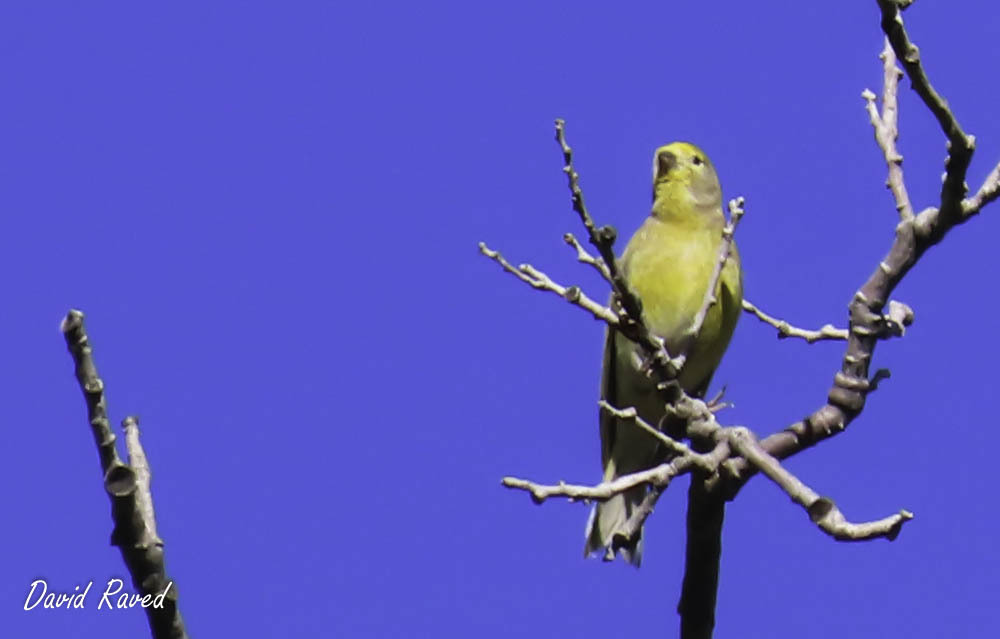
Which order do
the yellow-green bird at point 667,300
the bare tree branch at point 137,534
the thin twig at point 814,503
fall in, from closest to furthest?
the bare tree branch at point 137,534 → the thin twig at point 814,503 → the yellow-green bird at point 667,300

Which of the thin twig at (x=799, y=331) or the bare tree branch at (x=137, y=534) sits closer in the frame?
the bare tree branch at (x=137, y=534)

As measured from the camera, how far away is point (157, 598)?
2.89 meters

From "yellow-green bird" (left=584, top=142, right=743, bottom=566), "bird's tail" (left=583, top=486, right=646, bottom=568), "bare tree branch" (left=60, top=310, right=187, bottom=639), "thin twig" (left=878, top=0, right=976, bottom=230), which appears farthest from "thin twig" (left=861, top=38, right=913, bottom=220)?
"bird's tail" (left=583, top=486, right=646, bottom=568)

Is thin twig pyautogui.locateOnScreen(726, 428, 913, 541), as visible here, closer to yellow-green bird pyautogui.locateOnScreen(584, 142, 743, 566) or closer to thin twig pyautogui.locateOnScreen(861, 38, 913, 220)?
thin twig pyautogui.locateOnScreen(861, 38, 913, 220)

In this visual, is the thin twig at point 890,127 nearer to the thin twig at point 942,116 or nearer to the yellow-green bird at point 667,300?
the thin twig at point 942,116

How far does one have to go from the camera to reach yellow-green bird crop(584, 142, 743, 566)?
7.75 m

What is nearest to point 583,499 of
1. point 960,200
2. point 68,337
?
point 960,200

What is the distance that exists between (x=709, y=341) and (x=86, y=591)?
14.4ft

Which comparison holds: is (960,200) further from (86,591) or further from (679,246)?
(679,246)

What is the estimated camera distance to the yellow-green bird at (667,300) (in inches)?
305

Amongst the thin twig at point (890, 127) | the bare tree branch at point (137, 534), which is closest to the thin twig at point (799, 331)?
the thin twig at point (890, 127)

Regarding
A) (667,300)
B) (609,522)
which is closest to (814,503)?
(667,300)

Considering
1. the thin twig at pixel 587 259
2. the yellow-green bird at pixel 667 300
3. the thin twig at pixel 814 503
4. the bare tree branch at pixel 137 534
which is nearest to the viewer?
the bare tree branch at pixel 137 534

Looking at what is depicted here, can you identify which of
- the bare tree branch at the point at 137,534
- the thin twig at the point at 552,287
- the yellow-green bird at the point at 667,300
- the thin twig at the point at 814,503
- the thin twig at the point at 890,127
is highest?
the yellow-green bird at the point at 667,300
